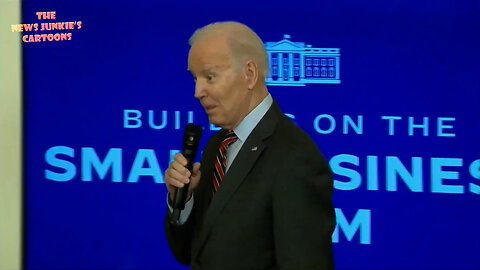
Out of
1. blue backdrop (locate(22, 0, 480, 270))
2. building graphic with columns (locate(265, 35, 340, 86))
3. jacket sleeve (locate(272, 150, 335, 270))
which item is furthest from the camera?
building graphic with columns (locate(265, 35, 340, 86))

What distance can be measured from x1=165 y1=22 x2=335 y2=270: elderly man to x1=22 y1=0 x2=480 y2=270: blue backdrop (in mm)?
1439

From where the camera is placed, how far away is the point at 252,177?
1281 millimetres

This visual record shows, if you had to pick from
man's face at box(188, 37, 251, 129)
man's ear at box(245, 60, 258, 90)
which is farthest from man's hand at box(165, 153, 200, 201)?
man's ear at box(245, 60, 258, 90)

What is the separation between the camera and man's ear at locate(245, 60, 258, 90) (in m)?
1.34

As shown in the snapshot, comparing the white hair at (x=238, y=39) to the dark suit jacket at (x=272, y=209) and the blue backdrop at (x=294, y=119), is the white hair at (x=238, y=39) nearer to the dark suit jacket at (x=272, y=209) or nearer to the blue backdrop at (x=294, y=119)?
the dark suit jacket at (x=272, y=209)

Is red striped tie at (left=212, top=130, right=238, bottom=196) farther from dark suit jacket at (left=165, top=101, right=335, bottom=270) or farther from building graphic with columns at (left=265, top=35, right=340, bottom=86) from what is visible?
building graphic with columns at (left=265, top=35, right=340, bottom=86)

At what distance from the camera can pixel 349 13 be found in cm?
277

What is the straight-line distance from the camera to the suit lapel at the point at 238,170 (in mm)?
1290

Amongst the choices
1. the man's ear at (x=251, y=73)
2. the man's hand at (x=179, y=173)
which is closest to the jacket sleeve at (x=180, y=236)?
the man's hand at (x=179, y=173)

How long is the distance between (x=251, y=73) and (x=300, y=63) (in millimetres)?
1500

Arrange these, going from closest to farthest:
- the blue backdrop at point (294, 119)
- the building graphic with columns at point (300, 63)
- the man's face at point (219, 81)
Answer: the man's face at point (219, 81)
the blue backdrop at point (294, 119)
the building graphic with columns at point (300, 63)

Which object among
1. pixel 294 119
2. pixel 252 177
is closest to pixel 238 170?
pixel 252 177

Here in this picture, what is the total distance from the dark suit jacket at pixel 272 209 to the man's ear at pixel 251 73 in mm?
86

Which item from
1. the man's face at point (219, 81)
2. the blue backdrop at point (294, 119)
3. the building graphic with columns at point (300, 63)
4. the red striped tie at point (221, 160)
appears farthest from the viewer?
the building graphic with columns at point (300, 63)
